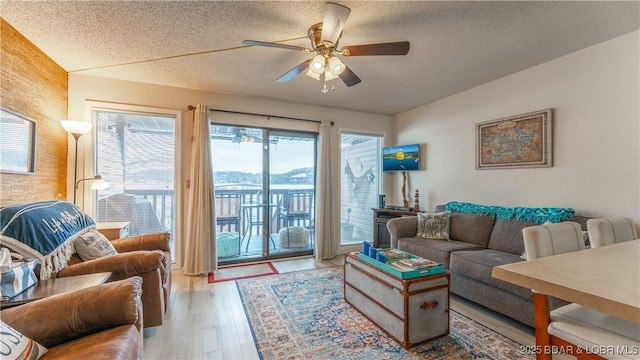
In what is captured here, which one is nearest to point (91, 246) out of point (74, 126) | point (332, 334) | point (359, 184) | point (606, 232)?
point (74, 126)

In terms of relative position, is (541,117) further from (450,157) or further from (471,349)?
(471,349)

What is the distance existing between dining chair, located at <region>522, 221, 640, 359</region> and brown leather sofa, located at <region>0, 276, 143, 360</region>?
172 cm

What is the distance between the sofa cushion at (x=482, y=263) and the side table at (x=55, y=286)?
9.08 ft

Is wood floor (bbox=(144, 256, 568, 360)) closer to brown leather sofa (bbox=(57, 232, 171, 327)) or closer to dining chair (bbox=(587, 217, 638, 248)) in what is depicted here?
brown leather sofa (bbox=(57, 232, 171, 327))

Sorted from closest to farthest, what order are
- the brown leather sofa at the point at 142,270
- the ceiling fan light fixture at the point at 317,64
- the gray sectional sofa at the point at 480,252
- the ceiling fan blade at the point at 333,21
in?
the ceiling fan blade at the point at 333,21 → the brown leather sofa at the point at 142,270 → the ceiling fan light fixture at the point at 317,64 → the gray sectional sofa at the point at 480,252

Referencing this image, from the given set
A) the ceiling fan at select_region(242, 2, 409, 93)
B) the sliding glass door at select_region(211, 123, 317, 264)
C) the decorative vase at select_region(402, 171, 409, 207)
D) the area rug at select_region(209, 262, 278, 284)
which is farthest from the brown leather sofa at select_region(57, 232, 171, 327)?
the decorative vase at select_region(402, 171, 409, 207)

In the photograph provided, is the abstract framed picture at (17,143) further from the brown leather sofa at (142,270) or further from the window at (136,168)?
the brown leather sofa at (142,270)

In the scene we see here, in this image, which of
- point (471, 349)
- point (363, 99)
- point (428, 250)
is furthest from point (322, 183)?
point (471, 349)

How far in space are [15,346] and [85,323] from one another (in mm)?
257

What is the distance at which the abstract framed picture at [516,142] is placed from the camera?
8.86 feet

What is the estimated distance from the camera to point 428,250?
2809 mm

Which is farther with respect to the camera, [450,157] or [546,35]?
[450,157]

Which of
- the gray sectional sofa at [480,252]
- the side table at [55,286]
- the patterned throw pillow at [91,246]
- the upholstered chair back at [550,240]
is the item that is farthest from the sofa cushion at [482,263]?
the patterned throw pillow at [91,246]

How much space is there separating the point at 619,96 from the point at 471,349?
96.5 inches
